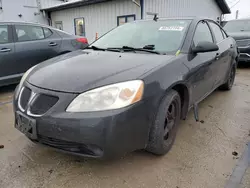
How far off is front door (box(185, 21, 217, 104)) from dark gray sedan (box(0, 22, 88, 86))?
316 centimetres

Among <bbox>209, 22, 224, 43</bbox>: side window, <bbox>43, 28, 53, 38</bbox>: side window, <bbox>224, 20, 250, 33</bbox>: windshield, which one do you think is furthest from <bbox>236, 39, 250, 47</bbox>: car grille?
<bbox>43, 28, 53, 38</bbox>: side window

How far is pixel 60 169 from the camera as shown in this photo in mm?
2057

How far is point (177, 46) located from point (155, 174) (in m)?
1.41

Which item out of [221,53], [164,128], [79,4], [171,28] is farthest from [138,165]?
[79,4]

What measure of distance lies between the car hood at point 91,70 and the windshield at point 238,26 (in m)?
6.91

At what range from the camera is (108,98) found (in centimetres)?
169

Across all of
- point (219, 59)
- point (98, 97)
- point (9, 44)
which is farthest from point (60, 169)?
point (9, 44)

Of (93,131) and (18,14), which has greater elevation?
(18,14)

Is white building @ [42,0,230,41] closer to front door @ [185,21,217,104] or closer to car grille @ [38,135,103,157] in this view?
front door @ [185,21,217,104]

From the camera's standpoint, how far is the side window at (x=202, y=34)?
9.07 ft

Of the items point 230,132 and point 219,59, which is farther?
point 219,59

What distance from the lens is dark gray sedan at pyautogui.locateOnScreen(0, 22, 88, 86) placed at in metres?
4.11

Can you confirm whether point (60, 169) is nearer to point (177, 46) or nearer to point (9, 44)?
point (177, 46)

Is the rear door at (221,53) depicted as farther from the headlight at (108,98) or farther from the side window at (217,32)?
the headlight at (108,98)
